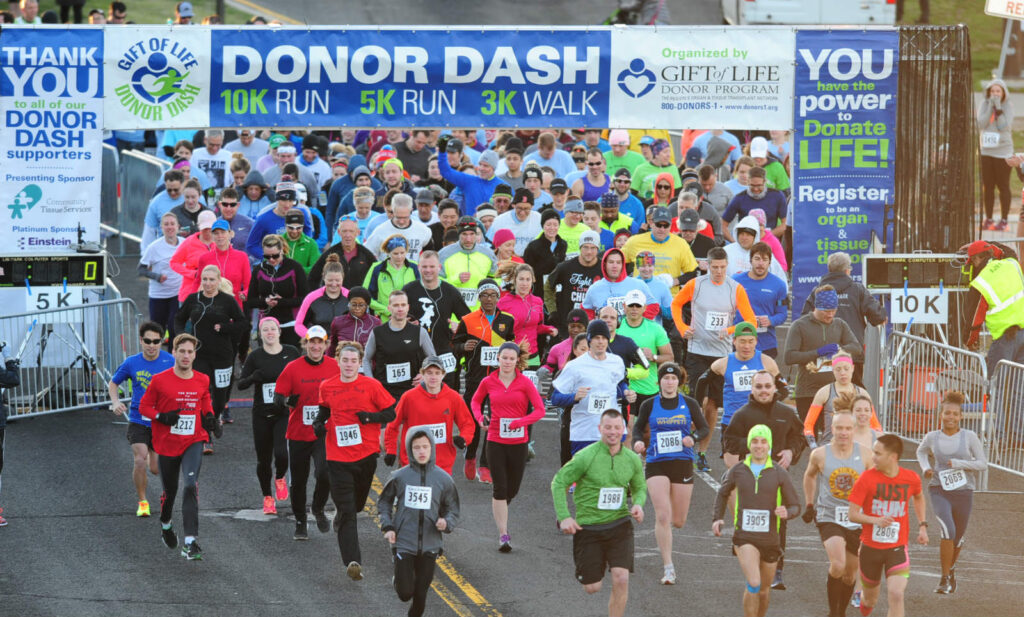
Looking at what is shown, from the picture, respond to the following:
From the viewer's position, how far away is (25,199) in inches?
668

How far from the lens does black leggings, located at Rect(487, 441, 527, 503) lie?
45.3 feet

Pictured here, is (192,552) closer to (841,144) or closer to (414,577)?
(414,577)

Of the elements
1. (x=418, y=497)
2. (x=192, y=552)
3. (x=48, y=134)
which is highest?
(x=48, y=134)

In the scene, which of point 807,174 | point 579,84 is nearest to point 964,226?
point 807,174

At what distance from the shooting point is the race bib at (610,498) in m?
11.9

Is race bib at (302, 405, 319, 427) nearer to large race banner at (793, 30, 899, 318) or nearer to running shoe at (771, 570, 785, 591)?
running shoe at (771, 570, 785, 591)

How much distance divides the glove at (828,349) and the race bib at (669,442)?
280cm

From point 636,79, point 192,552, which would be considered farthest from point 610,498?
point 636,79

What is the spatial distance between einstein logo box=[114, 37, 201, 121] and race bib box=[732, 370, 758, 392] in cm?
680

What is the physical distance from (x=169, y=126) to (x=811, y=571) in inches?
330

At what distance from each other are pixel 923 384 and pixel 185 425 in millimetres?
7985

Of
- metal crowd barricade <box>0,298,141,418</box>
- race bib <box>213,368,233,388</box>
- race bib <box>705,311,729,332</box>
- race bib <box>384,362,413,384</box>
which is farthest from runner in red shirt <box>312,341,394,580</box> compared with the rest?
metal crowd barricade <box>0,298,141,418</box>

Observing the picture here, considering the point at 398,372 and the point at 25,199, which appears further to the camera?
the point at 25,199

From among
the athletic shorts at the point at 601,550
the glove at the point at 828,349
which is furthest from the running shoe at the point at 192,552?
the glove at the point at 828,349
